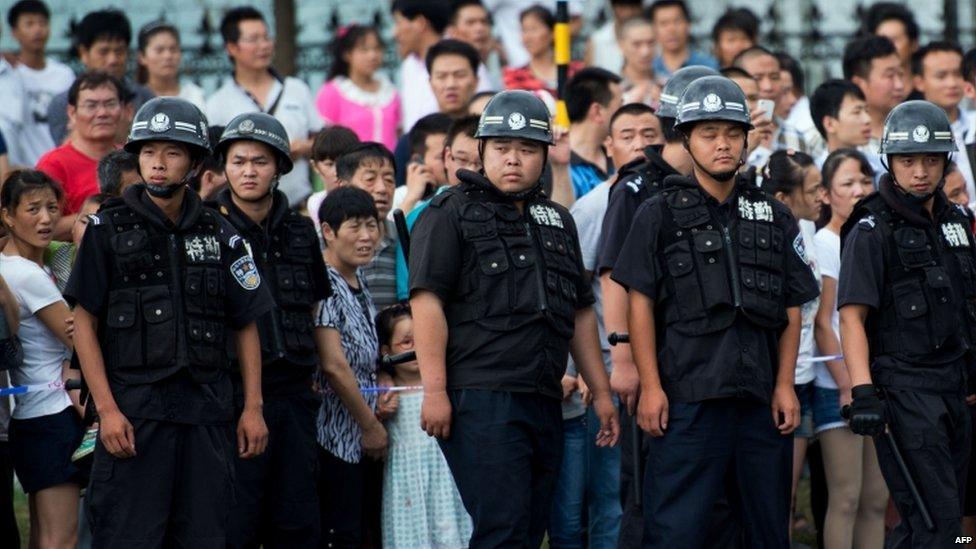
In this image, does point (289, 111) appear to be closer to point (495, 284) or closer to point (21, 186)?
point (21, 186)

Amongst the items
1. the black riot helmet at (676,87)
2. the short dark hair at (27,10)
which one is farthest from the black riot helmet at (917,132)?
the short dark hair at (27,10)

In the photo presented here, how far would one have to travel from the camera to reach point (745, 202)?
7770 millimetres

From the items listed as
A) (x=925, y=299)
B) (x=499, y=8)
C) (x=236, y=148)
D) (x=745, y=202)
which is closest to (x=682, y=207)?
(x=745, y=202)

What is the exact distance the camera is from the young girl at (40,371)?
845 centimetres

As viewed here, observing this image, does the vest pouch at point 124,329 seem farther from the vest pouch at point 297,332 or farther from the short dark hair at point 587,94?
the short dark hair at point 587,94

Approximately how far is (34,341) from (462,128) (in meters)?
2.46

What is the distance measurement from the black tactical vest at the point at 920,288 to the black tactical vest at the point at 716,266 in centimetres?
65

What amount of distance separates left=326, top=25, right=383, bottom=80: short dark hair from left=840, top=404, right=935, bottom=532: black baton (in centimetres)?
548

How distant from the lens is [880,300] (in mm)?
8078

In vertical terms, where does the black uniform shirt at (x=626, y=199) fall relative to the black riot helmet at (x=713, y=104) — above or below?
below

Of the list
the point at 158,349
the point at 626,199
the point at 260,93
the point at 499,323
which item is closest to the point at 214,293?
the point at 158,349

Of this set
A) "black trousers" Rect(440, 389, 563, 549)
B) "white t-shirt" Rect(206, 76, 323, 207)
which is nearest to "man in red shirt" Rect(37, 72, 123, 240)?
"white t-shirt" Rect(206, 76, 323, 207)

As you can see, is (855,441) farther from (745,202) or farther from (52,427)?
(52,427)

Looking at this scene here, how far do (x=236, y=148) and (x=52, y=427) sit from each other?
1607 millimetres
